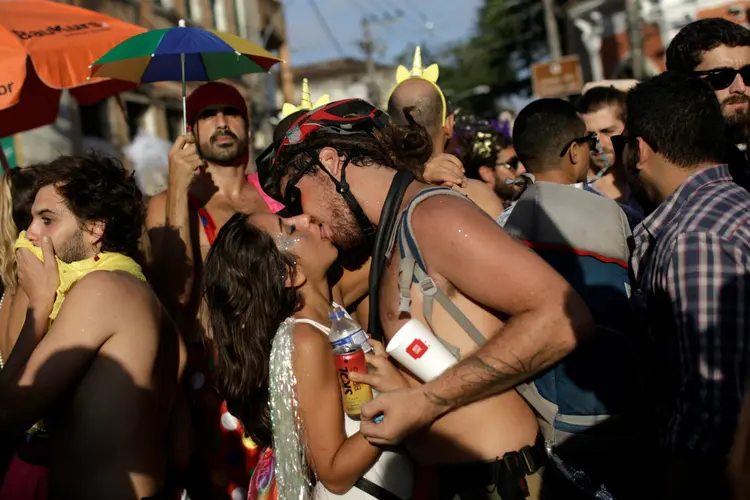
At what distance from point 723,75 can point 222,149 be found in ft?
9.47

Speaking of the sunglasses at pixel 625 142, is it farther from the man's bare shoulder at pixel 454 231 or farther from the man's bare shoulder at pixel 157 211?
the man's bare shoulder at pixel 157 211

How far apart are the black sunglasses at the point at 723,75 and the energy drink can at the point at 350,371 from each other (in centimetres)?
222

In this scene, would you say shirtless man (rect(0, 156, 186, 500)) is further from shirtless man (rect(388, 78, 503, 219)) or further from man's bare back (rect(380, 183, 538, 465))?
shirtless man (rect(388, 78, 503, 219))

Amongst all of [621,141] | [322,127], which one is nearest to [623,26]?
[621,141]

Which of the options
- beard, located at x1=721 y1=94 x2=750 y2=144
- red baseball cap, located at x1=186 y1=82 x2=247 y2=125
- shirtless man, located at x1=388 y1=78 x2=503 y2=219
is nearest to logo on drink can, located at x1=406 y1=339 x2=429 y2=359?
shirtless man, located at x1=388 y1=78 x2=503 y2=219

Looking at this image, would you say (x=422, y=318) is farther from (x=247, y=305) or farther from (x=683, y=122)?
(x=683, y=122)

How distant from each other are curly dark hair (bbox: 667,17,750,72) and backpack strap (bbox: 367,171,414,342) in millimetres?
1833

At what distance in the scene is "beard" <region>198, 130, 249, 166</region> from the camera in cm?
469

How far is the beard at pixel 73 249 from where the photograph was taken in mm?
3119

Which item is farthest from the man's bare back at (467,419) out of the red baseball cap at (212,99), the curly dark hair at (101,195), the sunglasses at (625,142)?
the red baseball cap at (212,99)

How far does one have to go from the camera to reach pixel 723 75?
3424 millimetres

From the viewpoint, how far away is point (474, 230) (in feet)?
7.14

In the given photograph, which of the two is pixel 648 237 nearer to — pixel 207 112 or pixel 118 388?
pixel 118 388

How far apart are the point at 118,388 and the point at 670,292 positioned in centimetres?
204
